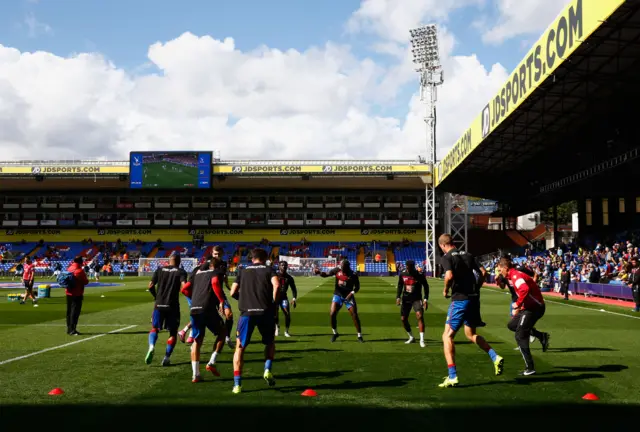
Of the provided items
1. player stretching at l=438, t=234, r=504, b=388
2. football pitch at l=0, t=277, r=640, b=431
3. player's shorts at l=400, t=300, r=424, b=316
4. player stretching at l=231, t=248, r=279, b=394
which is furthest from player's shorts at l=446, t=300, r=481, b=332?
player's shorts at l=400, t=300, r=424, b=316

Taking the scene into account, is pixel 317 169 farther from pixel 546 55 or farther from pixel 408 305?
pixel 408 305

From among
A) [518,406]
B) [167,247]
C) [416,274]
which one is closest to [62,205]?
[167,247]

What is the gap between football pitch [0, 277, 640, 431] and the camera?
6801 mm

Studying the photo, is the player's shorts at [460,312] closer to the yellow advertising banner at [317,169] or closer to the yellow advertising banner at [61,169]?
the yellow advertising banner at [317,169]

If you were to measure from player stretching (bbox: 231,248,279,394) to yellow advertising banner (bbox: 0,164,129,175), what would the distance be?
2523 inches

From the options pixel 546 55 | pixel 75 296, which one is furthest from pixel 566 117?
pixel 75 296

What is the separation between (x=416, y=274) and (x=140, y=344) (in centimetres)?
650

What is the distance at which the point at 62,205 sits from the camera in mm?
79875

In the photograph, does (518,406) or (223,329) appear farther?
(223,329)

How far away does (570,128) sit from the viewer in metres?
32.6

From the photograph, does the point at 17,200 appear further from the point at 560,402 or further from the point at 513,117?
the point at 560,402

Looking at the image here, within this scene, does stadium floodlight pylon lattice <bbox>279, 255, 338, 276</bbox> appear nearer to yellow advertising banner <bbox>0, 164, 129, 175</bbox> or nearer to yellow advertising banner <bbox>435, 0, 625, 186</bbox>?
yellow advertising banner <bbox>0, 164, 129, 175</bbox>

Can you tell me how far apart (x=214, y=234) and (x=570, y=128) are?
177 feet

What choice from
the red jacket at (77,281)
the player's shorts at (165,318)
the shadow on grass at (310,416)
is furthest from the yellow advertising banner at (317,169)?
the shadow on grass at (310,416)
